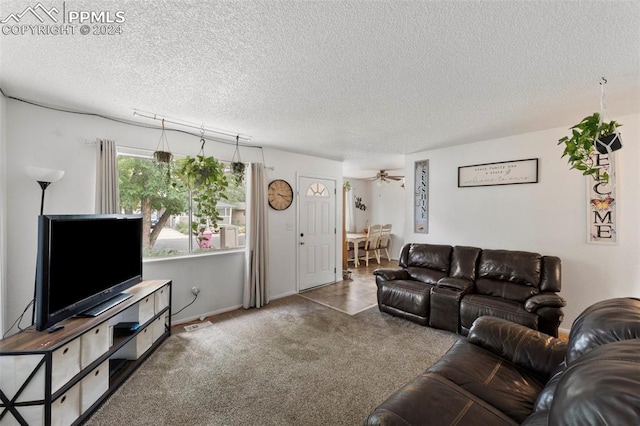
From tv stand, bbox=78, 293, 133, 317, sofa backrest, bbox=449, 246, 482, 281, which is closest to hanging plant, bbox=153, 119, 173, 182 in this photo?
tv stand, bbox=78, 293, 133, 317

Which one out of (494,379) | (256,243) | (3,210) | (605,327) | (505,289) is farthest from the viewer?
(256,243)

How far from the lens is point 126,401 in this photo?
1914 mm

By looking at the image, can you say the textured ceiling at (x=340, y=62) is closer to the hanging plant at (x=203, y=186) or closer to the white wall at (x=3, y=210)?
the white wall at (x=3, y=210)

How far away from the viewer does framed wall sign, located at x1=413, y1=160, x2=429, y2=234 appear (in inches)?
171

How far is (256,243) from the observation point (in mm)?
3873

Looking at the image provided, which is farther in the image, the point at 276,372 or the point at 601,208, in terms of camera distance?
the point at 601,208

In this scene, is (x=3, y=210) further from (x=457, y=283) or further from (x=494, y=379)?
(x=457, y=283)

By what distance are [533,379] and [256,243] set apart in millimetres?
3278

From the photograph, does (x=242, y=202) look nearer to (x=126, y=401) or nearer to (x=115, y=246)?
(x=115, y=246)

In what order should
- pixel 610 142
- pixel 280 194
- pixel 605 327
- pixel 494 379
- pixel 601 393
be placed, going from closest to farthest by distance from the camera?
pixel 601 393, pixel 605 327, pixel 494 379, pixel 610 142, pixel 280 194

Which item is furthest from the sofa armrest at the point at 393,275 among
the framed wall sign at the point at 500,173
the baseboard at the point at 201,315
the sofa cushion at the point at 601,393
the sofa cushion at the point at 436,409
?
the sofa cushion at the point at 601,393

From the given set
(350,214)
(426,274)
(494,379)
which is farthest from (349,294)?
(350,214)

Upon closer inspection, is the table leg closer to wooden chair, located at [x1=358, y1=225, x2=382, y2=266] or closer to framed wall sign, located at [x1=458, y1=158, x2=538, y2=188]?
wooden chair, located at [x1=358, y1=225, x2=382, y2=266]

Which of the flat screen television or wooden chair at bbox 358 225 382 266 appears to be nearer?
the flat screen television
